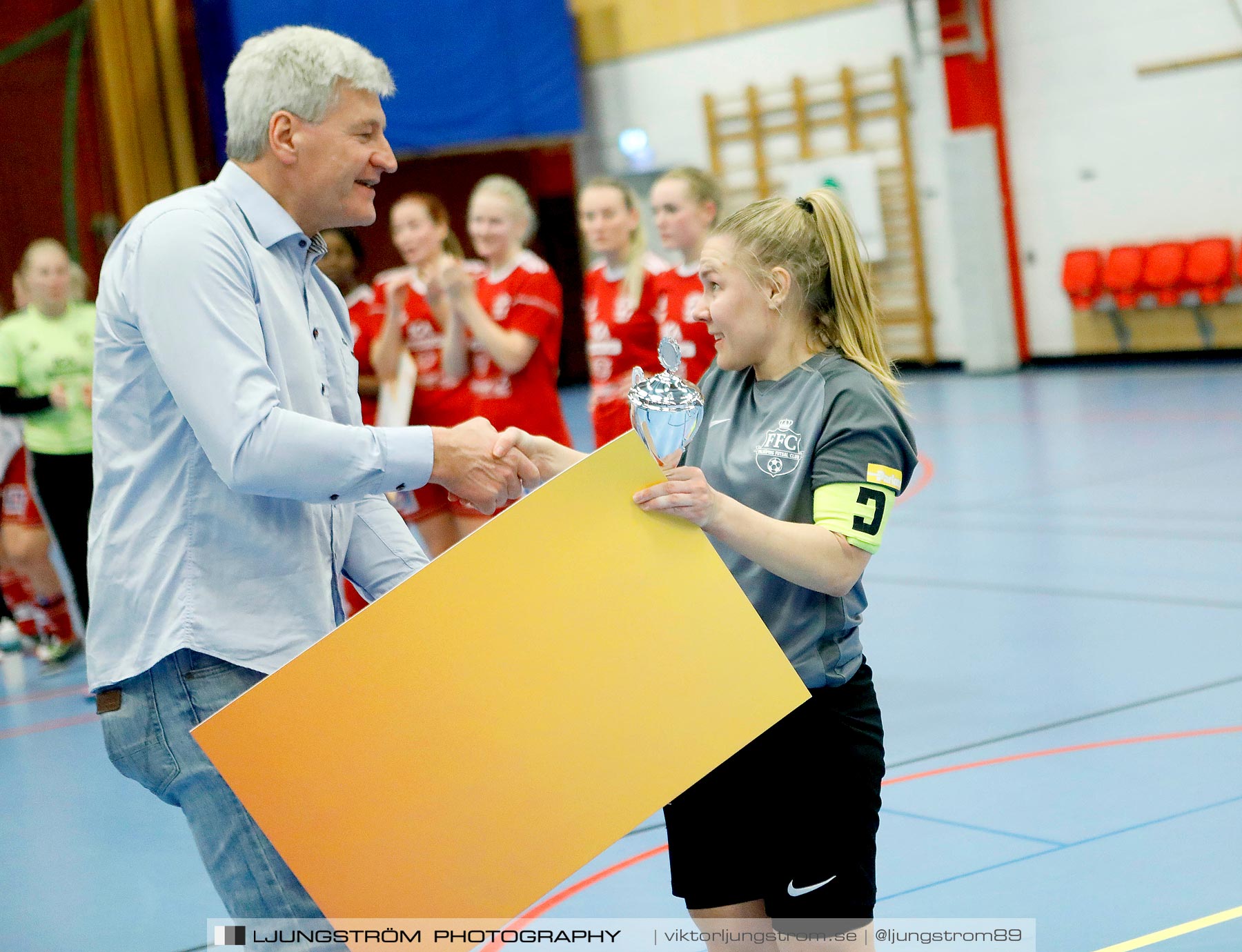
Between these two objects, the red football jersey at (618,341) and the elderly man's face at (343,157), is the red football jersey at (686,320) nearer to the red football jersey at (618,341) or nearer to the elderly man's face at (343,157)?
the red football jersey at (618,341)

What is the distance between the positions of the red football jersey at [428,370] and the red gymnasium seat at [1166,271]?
885 cm

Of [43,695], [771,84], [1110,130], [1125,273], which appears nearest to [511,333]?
[43,695]

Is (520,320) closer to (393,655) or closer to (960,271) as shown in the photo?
(393,655)

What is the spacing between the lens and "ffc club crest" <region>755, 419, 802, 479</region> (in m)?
2.19

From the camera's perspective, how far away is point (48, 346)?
6.84m

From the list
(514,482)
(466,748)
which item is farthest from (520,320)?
(466,748)

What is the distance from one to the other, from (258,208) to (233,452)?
43 centimetres

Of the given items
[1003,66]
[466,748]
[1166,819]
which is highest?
[1003,66]

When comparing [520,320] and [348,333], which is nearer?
[348,333]

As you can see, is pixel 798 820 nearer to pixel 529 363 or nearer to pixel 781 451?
pixel 781 451

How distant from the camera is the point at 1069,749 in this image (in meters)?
A: 4.14

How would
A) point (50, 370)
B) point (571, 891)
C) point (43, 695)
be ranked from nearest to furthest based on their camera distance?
point (571, 891), point (43, 695), point (50, 370)

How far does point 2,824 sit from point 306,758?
133 inches

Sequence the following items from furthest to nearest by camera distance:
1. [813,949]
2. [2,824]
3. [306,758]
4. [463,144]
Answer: [463,144] < [2,824] < [813,949] < [306,758]
